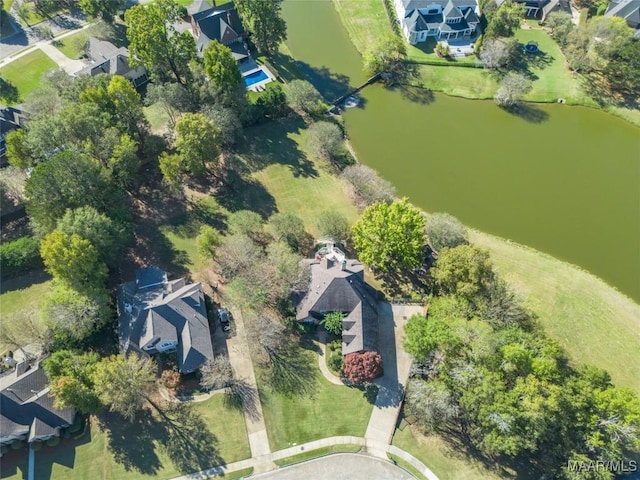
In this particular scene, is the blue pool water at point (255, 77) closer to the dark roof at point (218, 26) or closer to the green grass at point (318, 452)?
the dark roof at point (218, 26)

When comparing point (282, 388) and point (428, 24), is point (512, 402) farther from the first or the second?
point (428, 24)

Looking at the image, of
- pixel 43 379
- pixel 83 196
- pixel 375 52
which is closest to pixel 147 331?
pixel 43 379

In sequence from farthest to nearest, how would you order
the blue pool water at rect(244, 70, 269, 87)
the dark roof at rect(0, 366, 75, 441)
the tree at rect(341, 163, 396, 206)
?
1. the blue pool water at rect(244, 70, 269, 87)
2. the tree at rect(341, 163, 396, 206)
3. the dark roof at rect(0, 366, 75, 441)

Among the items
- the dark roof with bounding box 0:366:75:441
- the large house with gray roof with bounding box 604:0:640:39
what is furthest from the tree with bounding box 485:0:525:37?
the dark roof with bounding box 0:366:75:441

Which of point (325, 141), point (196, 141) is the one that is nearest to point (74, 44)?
point (196, 141)

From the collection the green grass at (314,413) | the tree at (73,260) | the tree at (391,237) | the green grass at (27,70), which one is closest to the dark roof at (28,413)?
the tree at (73,260)

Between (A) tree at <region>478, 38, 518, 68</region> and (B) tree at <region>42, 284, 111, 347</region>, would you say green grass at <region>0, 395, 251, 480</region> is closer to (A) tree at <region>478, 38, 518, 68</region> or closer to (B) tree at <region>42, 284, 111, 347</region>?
(B) tree at <region>42, 284, 111, 347</region>
